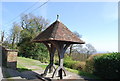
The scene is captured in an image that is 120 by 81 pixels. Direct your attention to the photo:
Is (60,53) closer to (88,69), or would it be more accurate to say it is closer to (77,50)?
(88,69)

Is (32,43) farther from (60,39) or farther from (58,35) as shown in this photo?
(60,39)

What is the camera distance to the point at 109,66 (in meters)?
8.52

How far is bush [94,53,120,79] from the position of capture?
8.04 m

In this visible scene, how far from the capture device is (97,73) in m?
10.1

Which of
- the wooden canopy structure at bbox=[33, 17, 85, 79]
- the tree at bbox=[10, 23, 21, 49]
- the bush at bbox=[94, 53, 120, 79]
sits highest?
the tree at bbox=[10, 23, 21, 49]

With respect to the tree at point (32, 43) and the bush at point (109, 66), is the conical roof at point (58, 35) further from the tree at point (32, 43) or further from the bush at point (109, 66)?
the tree at point (32, 43)

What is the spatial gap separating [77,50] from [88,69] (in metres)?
17.2

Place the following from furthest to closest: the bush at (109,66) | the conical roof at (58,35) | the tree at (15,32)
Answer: the tree at (15,32) < the bush at (109,66) < the conical roof at (58,35)

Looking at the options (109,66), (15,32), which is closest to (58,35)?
(109,66)

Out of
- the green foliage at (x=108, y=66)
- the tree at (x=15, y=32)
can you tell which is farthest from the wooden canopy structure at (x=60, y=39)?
the tree at (x=15, y=32)

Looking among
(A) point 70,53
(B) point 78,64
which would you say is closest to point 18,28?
(A) point 70,53

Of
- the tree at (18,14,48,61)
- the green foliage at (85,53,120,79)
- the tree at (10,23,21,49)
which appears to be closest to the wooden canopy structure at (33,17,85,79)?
the green foliage at (85,53,120,79)

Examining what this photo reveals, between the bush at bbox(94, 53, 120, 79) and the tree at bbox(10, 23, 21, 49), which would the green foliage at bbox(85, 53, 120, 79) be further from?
the tree at bbox(10, 23, 21, 49)

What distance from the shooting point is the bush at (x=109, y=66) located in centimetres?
804
